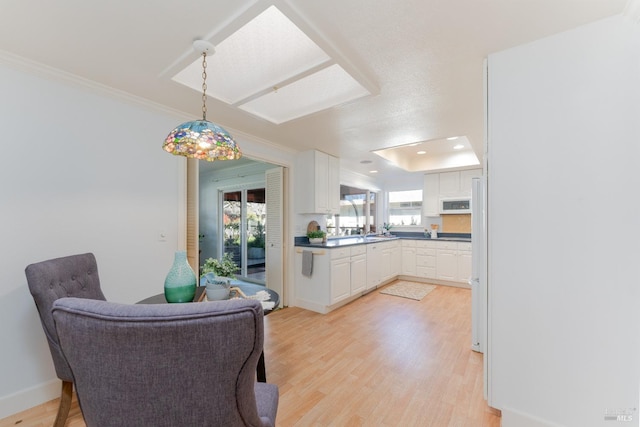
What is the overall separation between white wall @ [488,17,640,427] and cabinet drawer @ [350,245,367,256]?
2501mm

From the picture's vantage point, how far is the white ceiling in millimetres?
1336

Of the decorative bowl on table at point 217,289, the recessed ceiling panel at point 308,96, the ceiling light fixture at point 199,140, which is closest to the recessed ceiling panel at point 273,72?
the recessed ceiling panel at point 308,96

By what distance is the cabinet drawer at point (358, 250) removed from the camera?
13.6ft

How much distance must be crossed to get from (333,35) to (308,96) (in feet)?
2.90

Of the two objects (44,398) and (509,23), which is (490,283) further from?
(44,398)

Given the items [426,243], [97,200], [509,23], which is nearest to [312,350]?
[97,200]

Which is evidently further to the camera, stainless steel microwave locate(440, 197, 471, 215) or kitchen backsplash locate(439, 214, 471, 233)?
kitchen backsplash locate(439, 214, 471, 233)

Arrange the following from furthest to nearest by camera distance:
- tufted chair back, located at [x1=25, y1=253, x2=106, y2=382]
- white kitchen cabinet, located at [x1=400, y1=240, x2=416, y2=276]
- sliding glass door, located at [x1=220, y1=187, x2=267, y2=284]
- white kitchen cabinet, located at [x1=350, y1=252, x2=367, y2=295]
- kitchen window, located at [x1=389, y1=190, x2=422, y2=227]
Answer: kitchen window, located at [x1=389, y1=190, x2=422, y2=227] → sliding glass door, located at [x1=220, y1=187, x2=267, y2=284] → white kitchen cabinet, located at [x1=400, y1=240, x2=416, y2=276] → white kitchen cabinet, located at [x1=350, y1=252, x2=367, y2=295] → tufted chair back, located at [x1=25, y1=253, x2=106, y2=382]

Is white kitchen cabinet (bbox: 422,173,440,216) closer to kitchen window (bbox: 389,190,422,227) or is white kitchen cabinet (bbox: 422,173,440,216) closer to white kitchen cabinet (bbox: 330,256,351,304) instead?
kitchen window (bbox: 389,190,422,227)

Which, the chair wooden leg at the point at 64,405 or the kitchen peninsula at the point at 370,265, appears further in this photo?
the kitchen peninsula at the point at 370,265

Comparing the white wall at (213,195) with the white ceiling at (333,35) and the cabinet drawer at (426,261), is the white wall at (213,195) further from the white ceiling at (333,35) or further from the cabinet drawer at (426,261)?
the cabinet drawer at (426,261)

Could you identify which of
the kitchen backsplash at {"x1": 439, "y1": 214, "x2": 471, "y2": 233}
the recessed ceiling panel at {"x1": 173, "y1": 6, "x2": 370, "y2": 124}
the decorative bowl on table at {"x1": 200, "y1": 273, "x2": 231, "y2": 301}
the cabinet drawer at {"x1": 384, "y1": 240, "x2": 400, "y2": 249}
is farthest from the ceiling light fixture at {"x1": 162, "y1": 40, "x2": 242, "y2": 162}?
the kitchen backsplash at {"x1": 439, "y1": 214, "x2": 471, "y2": 233}

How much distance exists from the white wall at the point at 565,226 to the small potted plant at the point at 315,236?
2731mm

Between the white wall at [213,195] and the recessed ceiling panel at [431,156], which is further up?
the recessed ceiling panel at [431,156]
